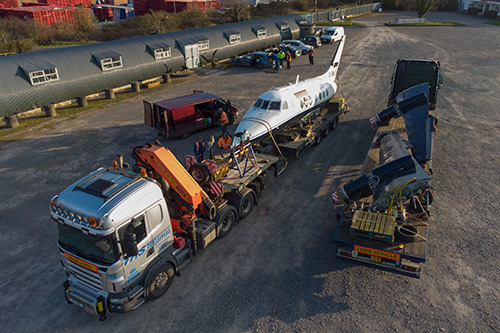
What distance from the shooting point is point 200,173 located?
12.3m

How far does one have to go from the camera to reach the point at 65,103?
27.3 meters

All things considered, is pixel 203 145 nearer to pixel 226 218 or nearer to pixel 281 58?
pixel 226 218

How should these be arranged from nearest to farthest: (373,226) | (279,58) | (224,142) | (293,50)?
(373,226)
(224,142)
(279,58)
(293,50)

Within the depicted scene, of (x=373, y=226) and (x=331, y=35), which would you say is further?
(x=331, y=35)

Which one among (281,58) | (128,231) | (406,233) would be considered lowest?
(406,233)

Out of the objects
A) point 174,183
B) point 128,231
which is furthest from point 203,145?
point 128,231

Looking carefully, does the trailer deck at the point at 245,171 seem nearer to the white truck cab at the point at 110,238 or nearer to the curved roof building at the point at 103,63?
the white truck cab at the point at 110,238

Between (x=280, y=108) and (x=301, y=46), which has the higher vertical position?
(x=301, y=46)

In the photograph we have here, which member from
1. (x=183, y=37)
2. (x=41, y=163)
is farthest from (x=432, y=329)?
(x=183, y=37)

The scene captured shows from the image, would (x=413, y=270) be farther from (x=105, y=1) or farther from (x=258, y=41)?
(x=105, y=1)

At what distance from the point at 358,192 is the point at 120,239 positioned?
798 centimetres

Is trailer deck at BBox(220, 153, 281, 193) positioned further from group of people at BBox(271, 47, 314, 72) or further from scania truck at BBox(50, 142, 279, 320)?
group of people at BBox(271, 47, 314, 72)

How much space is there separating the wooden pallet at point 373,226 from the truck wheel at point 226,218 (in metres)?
4.49

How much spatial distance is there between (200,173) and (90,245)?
483cm
